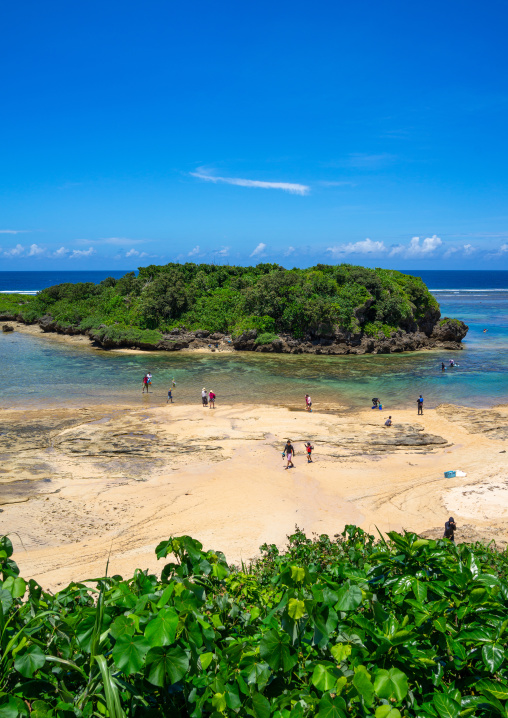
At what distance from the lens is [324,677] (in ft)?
8.21

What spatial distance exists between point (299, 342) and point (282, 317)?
3100 millimetres

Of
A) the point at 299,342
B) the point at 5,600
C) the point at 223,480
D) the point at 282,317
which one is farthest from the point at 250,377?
the point at 5,600

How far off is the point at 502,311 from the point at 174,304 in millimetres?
65935

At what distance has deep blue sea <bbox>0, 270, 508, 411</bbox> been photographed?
2867 centimetres

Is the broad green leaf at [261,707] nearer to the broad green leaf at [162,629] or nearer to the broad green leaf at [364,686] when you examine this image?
the broad green leaf at [364,686]

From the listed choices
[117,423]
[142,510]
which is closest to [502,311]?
[117,423]

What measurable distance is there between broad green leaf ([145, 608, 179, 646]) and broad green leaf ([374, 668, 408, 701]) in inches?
44.7

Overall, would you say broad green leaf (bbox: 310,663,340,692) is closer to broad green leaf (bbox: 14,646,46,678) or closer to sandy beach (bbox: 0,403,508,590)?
broad green leaf (bbox: 14,646,46,678)

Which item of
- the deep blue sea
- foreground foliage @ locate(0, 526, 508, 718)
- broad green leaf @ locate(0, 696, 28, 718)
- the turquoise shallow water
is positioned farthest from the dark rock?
broad green leaf @ locate(0, 696, 28, 718)

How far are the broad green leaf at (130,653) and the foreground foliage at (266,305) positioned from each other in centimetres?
4298

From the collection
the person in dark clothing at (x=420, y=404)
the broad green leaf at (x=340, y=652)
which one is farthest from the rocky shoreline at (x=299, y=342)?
the broad green leaf at (x=340, y=652)

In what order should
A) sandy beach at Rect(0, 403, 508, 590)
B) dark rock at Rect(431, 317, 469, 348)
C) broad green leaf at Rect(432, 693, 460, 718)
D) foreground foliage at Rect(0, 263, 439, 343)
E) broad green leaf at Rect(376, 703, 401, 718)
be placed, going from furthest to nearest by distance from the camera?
dark rock at Rect(431, 317, 469, 348) < foreground foliage at Rect(0, 263, 439, 343) < sandy beach at Rect(0, 403, 508, 590) < broad green leaf at Rect(432, 693, 460, 718) < broad green leaf at Rect(376, 703, 401, 718)

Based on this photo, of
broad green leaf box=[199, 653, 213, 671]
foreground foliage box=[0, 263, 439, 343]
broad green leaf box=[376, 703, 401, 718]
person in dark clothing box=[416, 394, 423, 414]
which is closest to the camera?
broad green leaf box=[376, 703, 401, 718]

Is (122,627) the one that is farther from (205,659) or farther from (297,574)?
(297,574)
